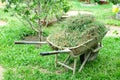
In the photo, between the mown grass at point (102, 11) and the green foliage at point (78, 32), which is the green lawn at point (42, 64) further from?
the mown grass at point (102, 11)

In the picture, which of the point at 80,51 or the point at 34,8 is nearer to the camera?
the point at 80,51

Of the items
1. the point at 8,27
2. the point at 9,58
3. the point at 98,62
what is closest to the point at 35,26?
the point at 8,27

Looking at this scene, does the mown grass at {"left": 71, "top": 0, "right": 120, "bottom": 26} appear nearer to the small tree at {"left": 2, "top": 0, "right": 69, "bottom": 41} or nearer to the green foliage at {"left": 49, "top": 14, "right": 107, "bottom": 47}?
the small tree at {"left": 2, "top": 0, "right": 69, "bottom": 41}

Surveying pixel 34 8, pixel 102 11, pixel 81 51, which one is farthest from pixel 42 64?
pixel 102 11

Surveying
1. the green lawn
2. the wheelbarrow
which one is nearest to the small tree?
the green lawn

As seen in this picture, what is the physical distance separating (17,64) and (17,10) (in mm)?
1814

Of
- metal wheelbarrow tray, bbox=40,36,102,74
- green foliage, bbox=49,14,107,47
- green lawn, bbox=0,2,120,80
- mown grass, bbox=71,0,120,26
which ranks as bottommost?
mown grass, bbox=71,0,120,26

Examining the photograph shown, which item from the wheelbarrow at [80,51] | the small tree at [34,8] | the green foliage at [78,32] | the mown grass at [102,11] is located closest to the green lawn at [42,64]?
the wheelbarrow at [80,51]

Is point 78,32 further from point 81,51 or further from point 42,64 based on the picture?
point 42,64

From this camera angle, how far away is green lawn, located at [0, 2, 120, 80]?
240 inches

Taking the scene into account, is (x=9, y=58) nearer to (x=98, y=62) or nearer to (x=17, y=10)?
(x=17, y=10)

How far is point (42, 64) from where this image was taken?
670 centimetres

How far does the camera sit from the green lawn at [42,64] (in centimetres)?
611

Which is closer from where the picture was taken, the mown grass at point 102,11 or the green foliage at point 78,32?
the green foliage at point 78,32
